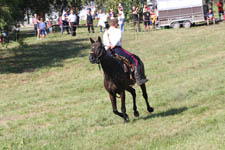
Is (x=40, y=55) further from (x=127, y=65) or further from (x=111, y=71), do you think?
(x=111, y=71)

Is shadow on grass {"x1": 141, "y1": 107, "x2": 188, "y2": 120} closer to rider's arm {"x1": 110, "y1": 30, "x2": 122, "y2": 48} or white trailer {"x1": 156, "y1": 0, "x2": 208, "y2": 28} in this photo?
rider's arm {"x1": 110, "y1": 30, "x2": 122, "y2": 48}

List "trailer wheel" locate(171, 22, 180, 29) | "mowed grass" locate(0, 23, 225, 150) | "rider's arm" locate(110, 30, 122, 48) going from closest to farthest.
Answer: "mowed grass" locate(0, 23, 225, 150)
"rider's arm" locate(110, 30, 122, 48)
"trailer wheel" locate(171, 22, 180, 29)

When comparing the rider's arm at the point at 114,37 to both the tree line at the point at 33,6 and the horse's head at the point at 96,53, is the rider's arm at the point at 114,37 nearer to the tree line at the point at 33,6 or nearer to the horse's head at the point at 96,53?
the horse's head at the point at 96,53

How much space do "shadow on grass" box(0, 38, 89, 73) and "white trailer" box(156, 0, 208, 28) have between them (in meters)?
8.28

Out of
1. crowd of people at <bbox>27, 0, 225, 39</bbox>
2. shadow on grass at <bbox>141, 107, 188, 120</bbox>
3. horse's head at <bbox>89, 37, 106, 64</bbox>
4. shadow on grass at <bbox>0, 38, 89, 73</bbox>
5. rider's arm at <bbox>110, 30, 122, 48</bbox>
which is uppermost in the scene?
crowd of people at <bbox>27, 0, 225, 39</bbox>

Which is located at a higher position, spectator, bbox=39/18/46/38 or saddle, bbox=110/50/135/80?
spectator, bbox=39/18/46/38

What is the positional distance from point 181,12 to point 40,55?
49.7 feet

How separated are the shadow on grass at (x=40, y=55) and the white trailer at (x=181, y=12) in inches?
326

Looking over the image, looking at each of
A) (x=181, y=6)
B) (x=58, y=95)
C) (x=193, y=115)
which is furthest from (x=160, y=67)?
(x=181, y=6)

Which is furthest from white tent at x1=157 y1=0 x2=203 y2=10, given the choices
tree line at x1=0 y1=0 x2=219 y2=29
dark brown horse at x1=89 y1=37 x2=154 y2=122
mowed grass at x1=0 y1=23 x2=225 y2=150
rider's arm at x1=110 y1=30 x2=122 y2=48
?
dark brown horse at x1=89 y1=37 x2=154 y2=122

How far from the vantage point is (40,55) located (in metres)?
30.5

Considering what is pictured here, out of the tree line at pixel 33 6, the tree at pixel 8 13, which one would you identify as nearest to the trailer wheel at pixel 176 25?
Answer: the tree line at pixel 33 6

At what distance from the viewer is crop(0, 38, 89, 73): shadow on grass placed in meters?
27.0

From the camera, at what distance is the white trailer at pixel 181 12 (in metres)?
39.4
